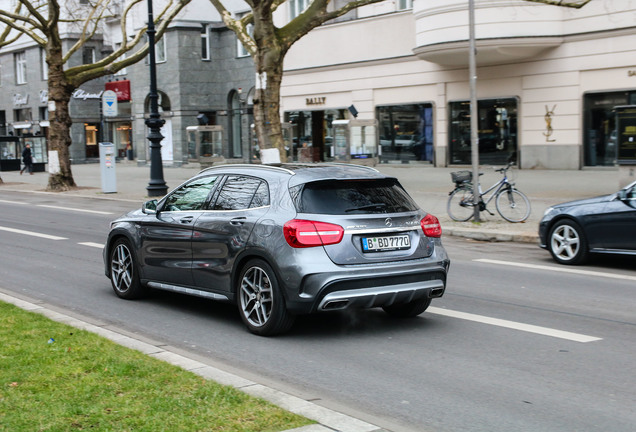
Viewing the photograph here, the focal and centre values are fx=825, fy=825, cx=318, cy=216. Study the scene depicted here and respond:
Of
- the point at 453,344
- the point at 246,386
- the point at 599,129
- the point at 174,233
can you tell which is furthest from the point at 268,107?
the point at 246,386

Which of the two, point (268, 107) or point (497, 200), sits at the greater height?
point (268, 107)

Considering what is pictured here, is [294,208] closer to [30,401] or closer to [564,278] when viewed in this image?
[30,401]

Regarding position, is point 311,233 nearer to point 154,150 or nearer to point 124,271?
point 124,271

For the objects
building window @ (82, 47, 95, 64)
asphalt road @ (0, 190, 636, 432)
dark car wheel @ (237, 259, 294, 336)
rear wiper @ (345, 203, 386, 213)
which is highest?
building window @ (82, 47, 95, 64)

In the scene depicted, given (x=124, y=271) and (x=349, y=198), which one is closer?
(x=349, y=198)

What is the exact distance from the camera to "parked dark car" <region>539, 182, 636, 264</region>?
10.8 metres

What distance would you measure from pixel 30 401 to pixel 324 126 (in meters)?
34.1

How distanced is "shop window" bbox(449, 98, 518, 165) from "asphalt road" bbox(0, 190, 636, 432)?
1918 cm

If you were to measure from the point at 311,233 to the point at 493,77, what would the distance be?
82.4ft

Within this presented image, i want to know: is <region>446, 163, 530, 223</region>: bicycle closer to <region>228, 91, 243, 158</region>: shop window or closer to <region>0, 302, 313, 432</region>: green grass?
<region>0, 302, 313, 432</region>: green grass

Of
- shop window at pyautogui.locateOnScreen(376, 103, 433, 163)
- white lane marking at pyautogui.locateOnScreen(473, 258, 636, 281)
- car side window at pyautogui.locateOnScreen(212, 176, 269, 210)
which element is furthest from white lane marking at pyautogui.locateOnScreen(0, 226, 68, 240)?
shop window at pyautogui.locateOnScreen(376, 103, 433, 163)

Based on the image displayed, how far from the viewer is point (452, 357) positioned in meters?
6.64

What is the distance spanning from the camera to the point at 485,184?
2477 centimetres

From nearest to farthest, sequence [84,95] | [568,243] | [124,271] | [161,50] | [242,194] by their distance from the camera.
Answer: [242,194], [124,271], [568,243], [161,50], [84,95]
